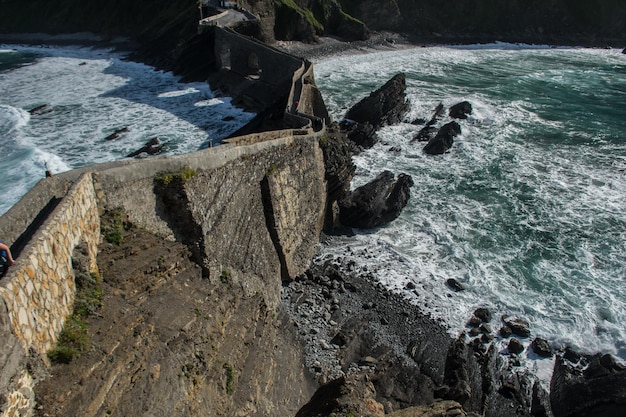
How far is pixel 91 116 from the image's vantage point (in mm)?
33531

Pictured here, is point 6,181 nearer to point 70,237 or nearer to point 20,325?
point 70,237

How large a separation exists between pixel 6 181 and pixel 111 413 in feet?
67.4

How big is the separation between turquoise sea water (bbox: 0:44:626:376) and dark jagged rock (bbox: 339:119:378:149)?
33.4 inches

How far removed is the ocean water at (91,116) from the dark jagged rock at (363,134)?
763 centimetres

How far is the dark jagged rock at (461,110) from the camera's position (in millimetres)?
36906

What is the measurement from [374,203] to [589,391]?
11.5m

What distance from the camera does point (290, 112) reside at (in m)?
24.2

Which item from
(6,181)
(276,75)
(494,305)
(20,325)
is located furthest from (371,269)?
(276,75)

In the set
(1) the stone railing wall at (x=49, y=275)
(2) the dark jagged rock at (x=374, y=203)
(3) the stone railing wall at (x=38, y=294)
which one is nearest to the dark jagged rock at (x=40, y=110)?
(2) the dark jagged rock at (x=374, y=203)

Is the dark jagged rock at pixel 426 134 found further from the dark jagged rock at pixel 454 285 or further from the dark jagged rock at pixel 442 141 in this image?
the dark jagged rock at pixel 454 285

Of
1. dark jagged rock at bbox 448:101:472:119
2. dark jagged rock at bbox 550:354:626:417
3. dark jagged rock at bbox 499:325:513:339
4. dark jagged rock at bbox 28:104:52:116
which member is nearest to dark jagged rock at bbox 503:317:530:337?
dark jagged rock at bbox 499:325:513:339

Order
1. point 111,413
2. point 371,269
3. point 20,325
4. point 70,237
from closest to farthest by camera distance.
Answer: point 20,325
point 111,413
point 70,237
point 371,269

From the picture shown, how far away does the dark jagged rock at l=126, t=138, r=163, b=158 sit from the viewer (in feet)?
88.9

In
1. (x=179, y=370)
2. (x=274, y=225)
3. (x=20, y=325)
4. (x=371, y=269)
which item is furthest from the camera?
(x=371, y=269)
